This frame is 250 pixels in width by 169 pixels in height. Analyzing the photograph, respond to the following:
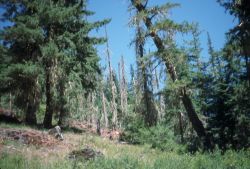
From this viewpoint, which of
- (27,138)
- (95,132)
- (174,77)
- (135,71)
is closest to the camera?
(27,138)

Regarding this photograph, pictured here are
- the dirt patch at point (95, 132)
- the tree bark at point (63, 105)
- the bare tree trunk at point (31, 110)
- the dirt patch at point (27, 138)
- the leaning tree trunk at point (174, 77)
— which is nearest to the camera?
the dirt patch at point (27, 138)

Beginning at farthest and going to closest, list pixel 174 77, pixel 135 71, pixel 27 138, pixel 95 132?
pixel 95 132 < pixel 135 71 < pixel 174 77 < pixel 27 138

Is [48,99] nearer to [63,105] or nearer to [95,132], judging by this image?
[63,105]

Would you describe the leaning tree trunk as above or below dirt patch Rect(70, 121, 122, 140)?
above

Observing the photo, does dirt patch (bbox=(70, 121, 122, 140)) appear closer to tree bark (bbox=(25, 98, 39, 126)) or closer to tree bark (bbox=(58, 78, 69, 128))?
tree bark (bbox=(58, 78, 69, 128))

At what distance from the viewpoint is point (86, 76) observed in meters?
23.8

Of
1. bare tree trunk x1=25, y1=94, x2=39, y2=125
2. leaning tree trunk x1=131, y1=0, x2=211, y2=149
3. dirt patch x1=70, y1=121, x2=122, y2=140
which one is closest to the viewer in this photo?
leaning tree trunk x1=131, y1=0, x2=211, y2=149

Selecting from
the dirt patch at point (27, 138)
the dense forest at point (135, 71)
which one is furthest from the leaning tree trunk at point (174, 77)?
the dirt patch at point (27, 138)

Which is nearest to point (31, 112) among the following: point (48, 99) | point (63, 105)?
point (48, 99)

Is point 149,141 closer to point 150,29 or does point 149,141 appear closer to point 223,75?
point 223,75

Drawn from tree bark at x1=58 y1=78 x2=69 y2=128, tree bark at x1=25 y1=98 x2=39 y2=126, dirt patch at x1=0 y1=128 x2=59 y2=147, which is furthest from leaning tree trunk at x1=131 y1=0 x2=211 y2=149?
tree bark at x1=25 y1=98 x2=39 y2=126

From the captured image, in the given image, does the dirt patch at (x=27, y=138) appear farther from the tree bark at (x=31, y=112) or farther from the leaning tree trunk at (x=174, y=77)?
the tree bark at (x=31, y=112)

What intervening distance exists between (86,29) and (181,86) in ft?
34.4

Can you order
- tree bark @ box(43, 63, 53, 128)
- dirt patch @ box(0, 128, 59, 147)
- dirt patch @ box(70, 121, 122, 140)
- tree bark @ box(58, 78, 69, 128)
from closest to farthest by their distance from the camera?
dirt patch @ box(0, 128, 59, 147) → tree bark @ box(58, 78, 69, 128) → tree bark @ box(43, 63, 53, 128) → dirt patch @ box(70, 121, 122, 140)
